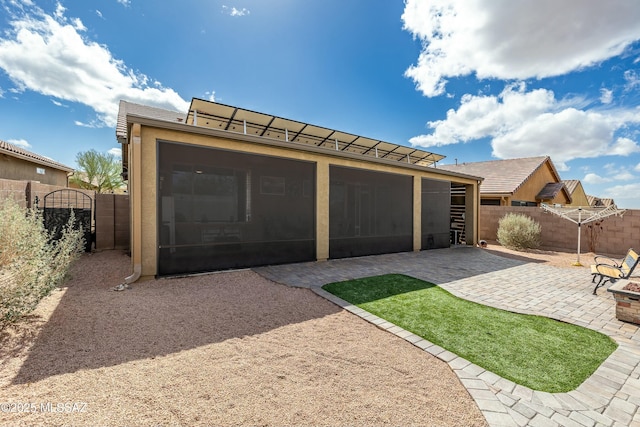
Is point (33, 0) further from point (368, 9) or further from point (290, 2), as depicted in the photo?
point (368, 9)

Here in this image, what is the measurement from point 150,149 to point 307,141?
20.7 feet

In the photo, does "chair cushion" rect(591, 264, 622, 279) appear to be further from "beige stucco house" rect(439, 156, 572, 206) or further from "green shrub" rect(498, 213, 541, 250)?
"beige stucco house" rect(439, 156, 572, 206)

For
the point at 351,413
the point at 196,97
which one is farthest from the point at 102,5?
the point at 351,413

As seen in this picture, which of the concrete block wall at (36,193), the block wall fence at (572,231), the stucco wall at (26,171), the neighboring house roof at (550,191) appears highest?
the stucco wall at (26,171)

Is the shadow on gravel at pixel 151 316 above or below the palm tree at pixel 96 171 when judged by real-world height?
below

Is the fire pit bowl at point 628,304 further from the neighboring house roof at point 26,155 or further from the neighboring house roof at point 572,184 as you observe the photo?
the neighboring house roof at point 572,184

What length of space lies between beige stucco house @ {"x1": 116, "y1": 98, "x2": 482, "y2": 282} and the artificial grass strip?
286 cm

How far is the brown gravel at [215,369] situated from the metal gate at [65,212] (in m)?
4.78

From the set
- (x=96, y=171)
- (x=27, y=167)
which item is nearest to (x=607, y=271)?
(x=27, y=167)

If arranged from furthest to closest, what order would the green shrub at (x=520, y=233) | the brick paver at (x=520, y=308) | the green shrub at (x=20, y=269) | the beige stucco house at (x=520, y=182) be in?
the beige stucco house at (x=520, y=182) < the green shrub at (x=520, y=233) < the green shrub at (x=20, y=269) < the brick paver at (x=520, y=308)

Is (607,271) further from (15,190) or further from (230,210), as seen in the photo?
(15,190)

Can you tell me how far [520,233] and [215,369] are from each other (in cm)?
1384

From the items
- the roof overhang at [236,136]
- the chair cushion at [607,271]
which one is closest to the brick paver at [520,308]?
the chair cushion at [607,271]

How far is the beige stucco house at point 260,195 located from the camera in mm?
5547
